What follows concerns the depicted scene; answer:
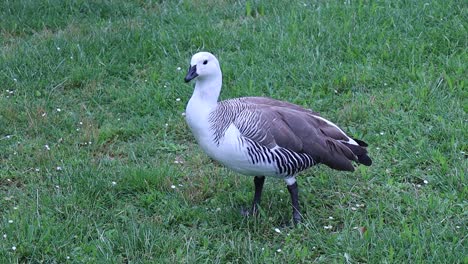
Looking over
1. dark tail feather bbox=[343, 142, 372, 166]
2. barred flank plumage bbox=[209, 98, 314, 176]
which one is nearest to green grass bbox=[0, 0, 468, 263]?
dark tail feather bbox=[343, 142, 372, 166]

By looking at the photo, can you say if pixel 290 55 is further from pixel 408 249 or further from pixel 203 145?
pixel 408 249

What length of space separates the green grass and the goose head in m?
0.94

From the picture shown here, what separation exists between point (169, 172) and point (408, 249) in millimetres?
1982

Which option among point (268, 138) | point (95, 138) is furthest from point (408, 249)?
point (95, 138)

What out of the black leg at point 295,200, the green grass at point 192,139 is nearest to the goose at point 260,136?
the black leg at point 295,200

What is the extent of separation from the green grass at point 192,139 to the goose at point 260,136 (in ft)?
1.29

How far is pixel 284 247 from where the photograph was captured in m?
5.43

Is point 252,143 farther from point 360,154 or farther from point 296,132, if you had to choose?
point 360,154

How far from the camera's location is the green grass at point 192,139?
5.43 m

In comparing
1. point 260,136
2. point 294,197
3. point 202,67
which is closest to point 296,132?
point 260,136

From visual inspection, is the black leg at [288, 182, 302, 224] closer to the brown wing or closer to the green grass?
the green grass

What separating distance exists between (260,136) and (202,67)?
0.62 meters

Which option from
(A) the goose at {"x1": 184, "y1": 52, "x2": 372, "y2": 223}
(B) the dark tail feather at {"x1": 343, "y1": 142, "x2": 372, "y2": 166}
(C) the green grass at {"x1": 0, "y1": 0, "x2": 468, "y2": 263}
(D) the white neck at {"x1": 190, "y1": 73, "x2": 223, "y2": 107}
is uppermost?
(D) the white neck at {"x1": 190, "y1": 73, "x2": 223, "y2": 107}

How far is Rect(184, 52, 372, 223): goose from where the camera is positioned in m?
5.50
